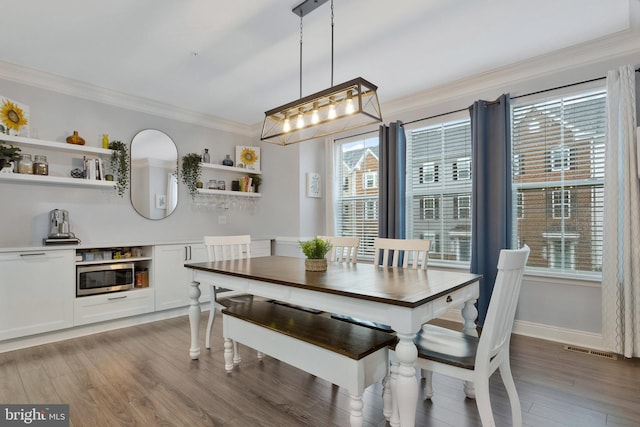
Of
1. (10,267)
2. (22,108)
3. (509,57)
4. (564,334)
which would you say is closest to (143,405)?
(10,267)

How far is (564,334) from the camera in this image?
125 inches

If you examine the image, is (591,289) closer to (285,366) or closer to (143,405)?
(285,366)

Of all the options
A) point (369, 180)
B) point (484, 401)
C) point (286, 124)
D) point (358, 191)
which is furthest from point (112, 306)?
point (484, 401)

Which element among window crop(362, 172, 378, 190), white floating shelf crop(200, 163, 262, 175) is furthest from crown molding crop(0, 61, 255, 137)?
window crop(362, 172, 378, 190)

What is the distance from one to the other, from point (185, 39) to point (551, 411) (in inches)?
148

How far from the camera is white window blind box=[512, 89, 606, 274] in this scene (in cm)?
309

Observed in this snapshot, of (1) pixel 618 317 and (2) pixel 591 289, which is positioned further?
(2) pixel 591 289

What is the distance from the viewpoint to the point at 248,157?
17.6ft

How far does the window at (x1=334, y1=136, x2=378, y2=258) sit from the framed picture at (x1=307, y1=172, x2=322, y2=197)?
1.05ft

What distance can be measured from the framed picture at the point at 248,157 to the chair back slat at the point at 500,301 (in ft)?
14.4

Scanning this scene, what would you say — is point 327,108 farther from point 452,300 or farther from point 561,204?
point 561,204

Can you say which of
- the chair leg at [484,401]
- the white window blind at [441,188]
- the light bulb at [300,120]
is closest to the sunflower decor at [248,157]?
the white window blind at [441,188]

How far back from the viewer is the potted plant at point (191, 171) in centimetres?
469

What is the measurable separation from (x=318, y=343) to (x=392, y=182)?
2743 millimetres
